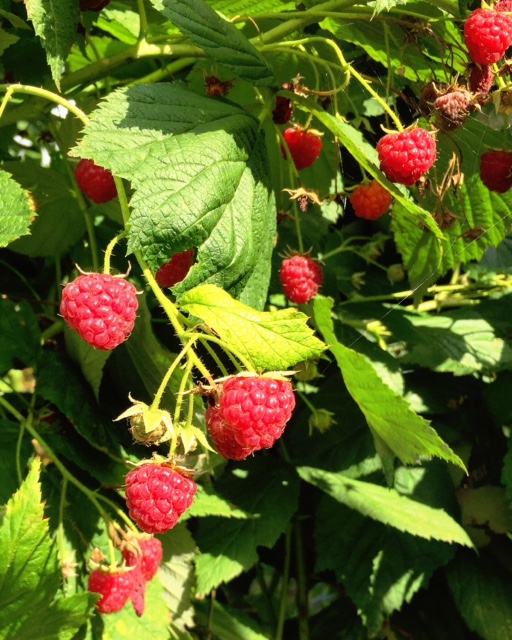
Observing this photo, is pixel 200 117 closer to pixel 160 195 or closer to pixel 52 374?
pixel 160 195

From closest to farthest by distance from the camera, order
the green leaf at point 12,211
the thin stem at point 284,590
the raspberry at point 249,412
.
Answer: the raspberry at point 249,412 < the green leaf at point 12,211 < the thin stem at point 284,590

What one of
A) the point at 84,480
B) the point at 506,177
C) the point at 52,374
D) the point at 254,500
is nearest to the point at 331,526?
the point at 254,500

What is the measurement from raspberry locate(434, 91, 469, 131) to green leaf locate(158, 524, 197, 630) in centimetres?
73

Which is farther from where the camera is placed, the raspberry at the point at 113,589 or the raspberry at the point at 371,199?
the raspberry at the point at 371,199

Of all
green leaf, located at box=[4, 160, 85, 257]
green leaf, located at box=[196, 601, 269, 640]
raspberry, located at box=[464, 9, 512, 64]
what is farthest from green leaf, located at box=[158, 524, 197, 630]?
raspberry, located at box=[464, 9, 512, 64]

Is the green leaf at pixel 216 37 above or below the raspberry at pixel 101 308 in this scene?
above

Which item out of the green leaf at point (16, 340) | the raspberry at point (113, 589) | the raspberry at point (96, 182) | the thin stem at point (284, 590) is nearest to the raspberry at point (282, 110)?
the raspberry at point (96, 182)

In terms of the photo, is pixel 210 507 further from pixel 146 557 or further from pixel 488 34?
pixel 488 34

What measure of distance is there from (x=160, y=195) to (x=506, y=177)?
529 mm

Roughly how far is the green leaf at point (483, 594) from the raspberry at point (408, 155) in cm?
84

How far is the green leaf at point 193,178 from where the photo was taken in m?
0.84

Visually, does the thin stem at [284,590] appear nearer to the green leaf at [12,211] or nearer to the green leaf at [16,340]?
the green leaf at [16,340]

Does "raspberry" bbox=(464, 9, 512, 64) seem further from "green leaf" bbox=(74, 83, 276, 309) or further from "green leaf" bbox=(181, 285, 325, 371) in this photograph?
"green leaf" bbox=(181, 285, 325, 371)

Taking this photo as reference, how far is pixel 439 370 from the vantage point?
1478mm
